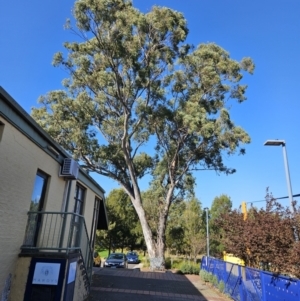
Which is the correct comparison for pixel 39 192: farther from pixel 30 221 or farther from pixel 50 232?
pixel 50 232

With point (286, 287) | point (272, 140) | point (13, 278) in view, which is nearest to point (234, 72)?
point (272, 140)

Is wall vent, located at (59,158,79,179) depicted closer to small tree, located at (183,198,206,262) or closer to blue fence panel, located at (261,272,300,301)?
blue fence panel, located at (261,272,300,301)

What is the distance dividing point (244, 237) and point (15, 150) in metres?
6.99

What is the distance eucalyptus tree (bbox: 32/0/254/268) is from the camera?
17734 millimetres

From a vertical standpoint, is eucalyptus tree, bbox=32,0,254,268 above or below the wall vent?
above

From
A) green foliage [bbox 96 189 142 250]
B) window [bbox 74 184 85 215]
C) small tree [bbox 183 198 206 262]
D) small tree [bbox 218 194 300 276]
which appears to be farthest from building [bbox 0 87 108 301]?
green foliage [bbox 96 189 142 250]

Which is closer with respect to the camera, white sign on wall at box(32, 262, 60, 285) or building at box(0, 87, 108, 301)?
building at box(0, 87, 108, 301)

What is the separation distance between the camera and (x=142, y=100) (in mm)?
21500

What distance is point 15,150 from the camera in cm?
566

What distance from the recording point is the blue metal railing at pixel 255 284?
5992 millimetres

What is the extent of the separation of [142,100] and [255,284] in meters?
16.3

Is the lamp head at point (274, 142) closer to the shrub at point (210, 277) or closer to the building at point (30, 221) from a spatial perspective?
the building at point (30, 221)

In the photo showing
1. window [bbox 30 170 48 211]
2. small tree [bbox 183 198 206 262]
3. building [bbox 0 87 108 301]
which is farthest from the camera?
small tree [bbox 183 198 206 262]

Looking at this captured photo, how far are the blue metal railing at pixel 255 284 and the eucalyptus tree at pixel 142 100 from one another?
10418 millimetres
